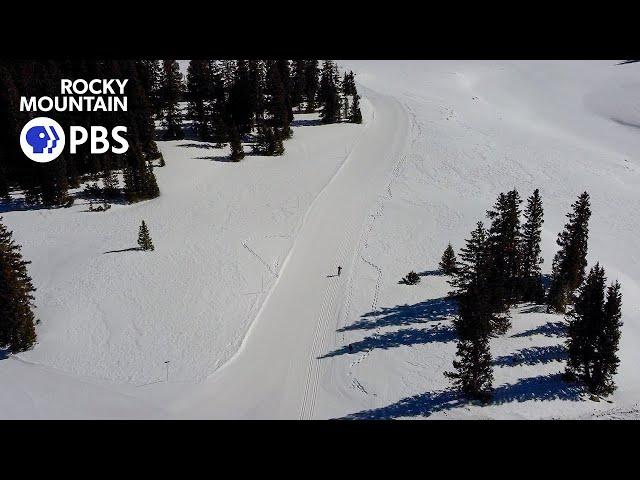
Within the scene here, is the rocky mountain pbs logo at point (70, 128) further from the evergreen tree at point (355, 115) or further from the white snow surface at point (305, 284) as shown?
the evergreen tree at point (355, 115)

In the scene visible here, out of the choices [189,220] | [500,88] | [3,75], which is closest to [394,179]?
[189,220]

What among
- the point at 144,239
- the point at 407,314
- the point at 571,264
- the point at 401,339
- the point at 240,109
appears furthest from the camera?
the point at 240,109

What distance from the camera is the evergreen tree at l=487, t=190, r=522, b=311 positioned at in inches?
1304

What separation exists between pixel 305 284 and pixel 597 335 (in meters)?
19.9

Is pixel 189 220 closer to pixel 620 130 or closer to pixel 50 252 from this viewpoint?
pixel 50 252

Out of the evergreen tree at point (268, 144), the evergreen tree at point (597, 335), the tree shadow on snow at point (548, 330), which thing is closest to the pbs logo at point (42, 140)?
the evergreen tree at point (268, 144)

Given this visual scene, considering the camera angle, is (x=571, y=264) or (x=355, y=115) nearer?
(x=571, y=264)

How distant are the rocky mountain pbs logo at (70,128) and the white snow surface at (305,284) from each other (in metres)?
6.67

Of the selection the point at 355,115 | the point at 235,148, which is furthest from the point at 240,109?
the point at 355,115

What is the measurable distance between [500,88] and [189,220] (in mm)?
89543

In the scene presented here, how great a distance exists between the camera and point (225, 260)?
4053 cm

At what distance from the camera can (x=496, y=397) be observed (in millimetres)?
27812

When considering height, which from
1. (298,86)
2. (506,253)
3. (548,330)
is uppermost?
(298,86)

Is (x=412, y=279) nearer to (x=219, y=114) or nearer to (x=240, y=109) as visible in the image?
(x=219, y=114)
